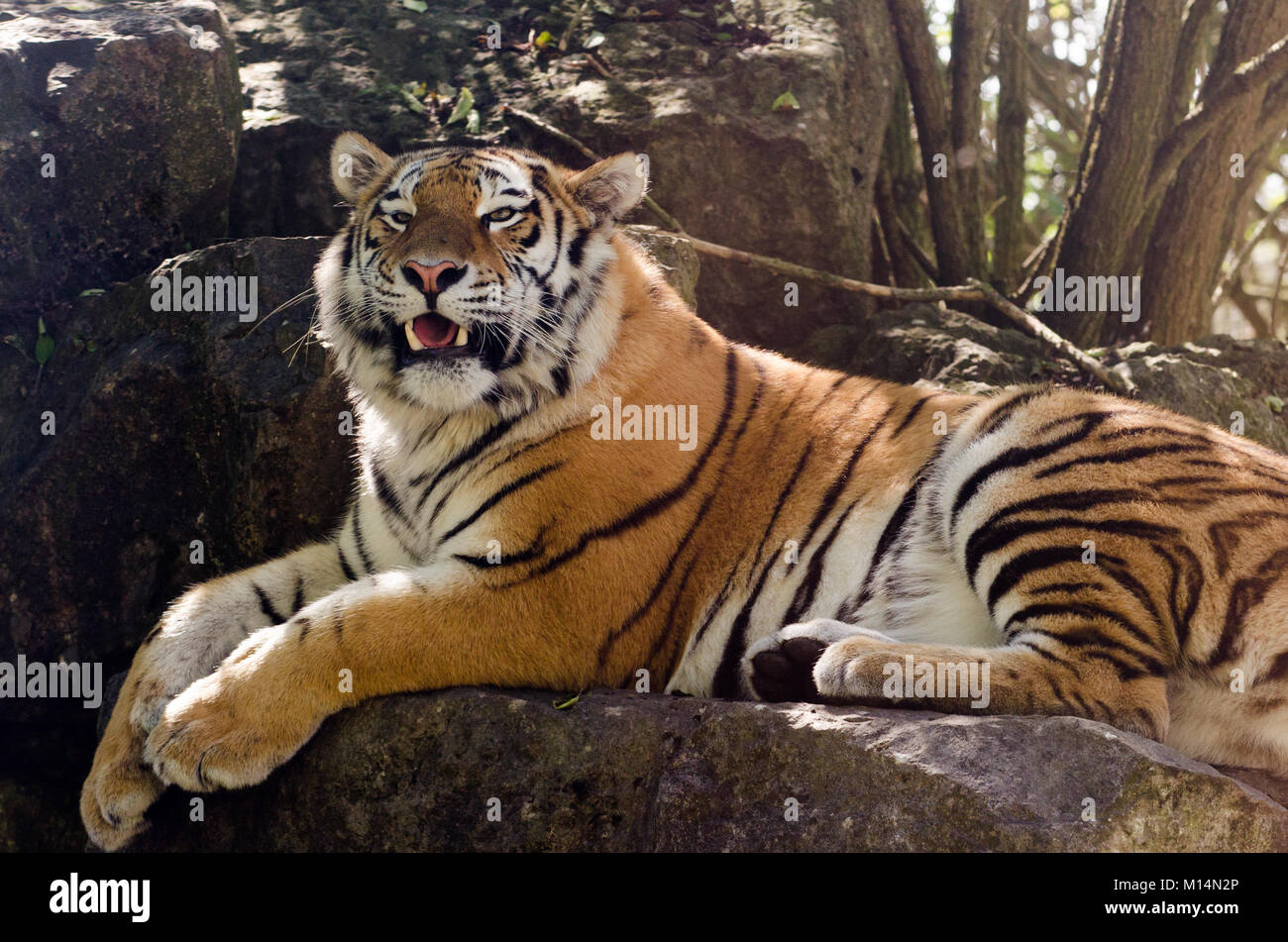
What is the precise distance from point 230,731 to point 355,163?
201 cm

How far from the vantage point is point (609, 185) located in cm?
406

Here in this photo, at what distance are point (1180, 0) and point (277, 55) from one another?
4.79 meters

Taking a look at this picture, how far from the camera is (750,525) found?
3787 mm

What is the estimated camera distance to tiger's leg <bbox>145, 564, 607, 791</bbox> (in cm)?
305

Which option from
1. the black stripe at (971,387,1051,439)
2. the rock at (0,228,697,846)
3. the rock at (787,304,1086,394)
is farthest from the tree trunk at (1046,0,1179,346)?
the rock at (0,228,697,846)

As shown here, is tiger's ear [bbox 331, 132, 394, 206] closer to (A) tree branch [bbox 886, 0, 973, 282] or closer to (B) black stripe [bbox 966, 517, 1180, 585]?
(B) black stripe [bbox 966, 517, 1180, 585]

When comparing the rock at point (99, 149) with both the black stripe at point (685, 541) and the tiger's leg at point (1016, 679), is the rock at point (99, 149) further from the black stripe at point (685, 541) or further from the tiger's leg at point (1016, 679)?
the tiger's leg at point (1016, 679)

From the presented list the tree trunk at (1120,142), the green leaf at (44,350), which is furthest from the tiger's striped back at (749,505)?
the tree trunk at (1120,142)

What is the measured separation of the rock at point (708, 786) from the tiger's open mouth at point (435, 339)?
103 cm

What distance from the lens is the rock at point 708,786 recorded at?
2639 millimetres

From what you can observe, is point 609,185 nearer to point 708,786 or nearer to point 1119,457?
point 1119,457

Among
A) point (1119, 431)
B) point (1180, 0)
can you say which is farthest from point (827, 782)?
point (1180, 0)

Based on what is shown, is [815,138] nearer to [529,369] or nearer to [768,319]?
[768,319]

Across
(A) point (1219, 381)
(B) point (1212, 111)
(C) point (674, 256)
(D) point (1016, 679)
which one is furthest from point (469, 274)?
(B) point (1212, 111)
